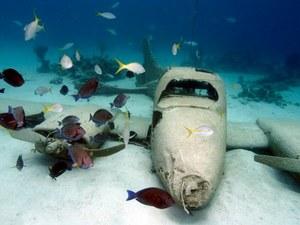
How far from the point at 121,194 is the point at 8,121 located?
1999mm

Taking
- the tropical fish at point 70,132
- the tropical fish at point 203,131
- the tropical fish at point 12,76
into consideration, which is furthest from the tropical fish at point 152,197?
the tropical fish at point 12,76

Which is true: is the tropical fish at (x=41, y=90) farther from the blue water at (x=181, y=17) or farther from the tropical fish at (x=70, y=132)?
the blue water at (x=181, y=17)

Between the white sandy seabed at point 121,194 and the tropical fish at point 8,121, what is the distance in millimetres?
1051

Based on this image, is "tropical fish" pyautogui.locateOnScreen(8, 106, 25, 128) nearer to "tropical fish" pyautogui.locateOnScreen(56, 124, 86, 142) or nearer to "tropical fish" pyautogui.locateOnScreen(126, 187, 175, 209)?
"tropical fish" pyautogui.locateOnScreen(56, 124, 86, 142)

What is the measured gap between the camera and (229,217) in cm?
435

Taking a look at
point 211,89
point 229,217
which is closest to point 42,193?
point 229,217

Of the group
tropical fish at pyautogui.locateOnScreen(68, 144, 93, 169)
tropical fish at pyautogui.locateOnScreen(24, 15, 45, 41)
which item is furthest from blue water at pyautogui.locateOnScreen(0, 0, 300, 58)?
tropical fish at pyautogui.locateOnScreen(68, 144, 93, 169)

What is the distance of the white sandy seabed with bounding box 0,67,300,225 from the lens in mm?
4258

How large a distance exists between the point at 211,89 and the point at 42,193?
151 inches

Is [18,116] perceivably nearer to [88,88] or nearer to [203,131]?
[88,88]

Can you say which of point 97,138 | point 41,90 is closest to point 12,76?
point 97,138

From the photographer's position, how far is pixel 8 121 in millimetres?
4535

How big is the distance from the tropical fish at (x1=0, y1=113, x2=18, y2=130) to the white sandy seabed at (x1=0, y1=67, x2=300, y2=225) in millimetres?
1051

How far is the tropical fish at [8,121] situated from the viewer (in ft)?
14.8
